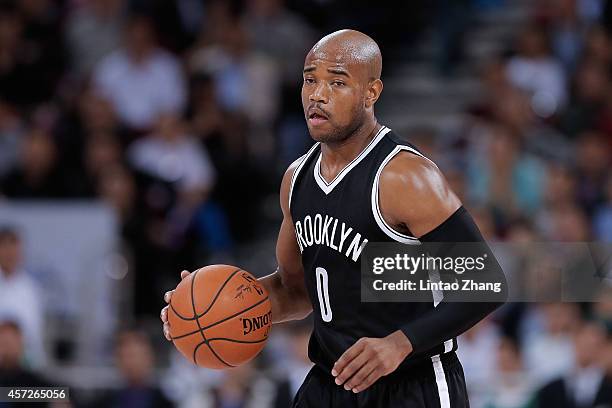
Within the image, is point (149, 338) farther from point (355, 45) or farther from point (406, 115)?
point (355, 45)

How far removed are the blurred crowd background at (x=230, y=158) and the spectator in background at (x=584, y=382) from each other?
1 centimetres

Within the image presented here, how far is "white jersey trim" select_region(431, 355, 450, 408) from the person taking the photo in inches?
196

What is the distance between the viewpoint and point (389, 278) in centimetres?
486

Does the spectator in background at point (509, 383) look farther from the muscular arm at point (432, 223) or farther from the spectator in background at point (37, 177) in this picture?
the spectator in background at point (37, 177)

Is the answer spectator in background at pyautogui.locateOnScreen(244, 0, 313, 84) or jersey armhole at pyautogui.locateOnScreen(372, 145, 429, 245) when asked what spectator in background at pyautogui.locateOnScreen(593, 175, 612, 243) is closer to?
spectator in background at pyautogui.locateOnScreen(244, 0, 313, 84)

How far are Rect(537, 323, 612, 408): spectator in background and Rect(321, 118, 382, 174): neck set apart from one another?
3.63 meters

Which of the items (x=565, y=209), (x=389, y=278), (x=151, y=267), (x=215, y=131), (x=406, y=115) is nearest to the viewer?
(x=389, y=278)

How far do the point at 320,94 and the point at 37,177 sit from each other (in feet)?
20.1

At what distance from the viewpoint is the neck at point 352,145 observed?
5.03 m

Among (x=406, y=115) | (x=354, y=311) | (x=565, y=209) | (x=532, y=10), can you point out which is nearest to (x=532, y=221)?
(x=565, y=209)

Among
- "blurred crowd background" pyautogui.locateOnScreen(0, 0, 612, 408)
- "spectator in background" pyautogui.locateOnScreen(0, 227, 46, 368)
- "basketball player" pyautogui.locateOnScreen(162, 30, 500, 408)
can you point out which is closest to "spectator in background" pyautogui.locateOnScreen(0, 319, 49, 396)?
"blurred crowd background" pyautogui.locateOnScreen(0, 0, 612, 408)

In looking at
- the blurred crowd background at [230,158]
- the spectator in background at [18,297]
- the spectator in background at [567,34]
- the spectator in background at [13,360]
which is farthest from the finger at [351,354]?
the spectator in background at [567,34]

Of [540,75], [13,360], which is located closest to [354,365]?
[13,360]

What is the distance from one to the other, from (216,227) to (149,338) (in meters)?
1.19
